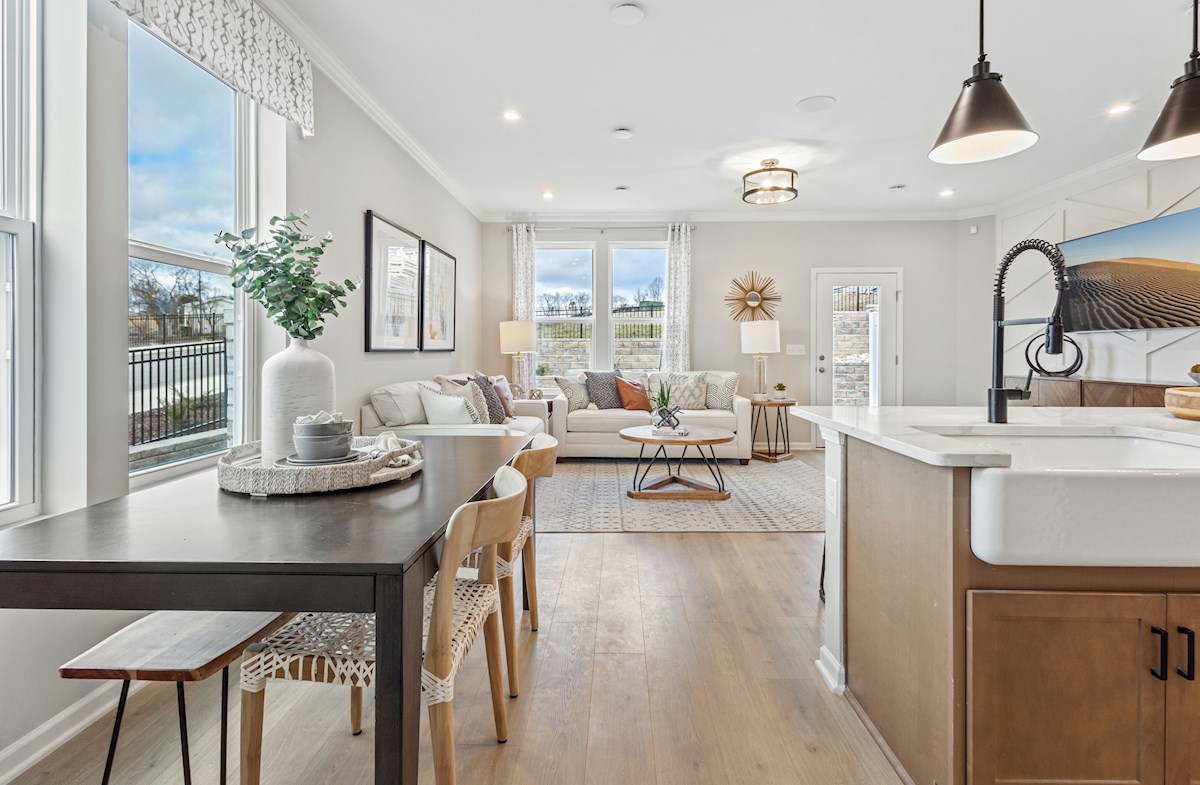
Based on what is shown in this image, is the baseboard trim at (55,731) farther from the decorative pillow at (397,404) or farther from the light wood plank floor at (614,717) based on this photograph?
the decorative pillow at (397,404)

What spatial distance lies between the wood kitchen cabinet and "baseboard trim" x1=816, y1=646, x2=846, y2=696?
62 cm

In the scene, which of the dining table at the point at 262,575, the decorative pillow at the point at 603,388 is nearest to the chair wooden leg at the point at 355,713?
the dining table at the point at 262,575

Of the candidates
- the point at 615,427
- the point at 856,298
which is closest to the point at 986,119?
the point at 615,427

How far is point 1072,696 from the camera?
3.85 ft

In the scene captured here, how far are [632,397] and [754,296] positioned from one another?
1.84 m

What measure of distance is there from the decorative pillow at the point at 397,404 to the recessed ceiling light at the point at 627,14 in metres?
2.42

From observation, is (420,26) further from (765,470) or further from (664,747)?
(765,470)

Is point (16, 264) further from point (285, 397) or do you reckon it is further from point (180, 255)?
point (285, 397)

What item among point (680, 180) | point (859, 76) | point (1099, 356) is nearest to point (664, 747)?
point (859, 76)

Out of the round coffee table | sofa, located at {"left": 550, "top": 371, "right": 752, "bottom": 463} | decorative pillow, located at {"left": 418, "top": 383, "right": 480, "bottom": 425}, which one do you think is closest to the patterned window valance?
decorative pillow, located at {"left": 418, "top": 383, "right": 480, "bottom": 425}

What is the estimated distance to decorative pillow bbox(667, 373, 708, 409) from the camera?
19.2 ft

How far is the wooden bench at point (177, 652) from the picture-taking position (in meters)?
1.06

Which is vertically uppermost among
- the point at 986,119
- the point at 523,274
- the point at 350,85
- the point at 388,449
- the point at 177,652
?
the point at 350,85

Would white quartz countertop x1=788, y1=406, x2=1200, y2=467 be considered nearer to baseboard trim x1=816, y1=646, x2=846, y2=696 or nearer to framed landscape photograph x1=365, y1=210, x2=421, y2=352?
baseboard trim x1=816, y1=646, x2=846, y2=696
